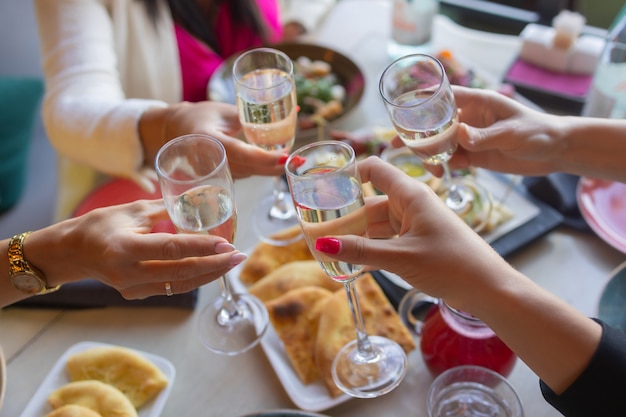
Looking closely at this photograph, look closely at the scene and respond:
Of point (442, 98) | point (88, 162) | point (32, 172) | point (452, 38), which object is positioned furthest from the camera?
point (32, 172)

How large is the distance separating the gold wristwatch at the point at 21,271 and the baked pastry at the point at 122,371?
0.18 meters

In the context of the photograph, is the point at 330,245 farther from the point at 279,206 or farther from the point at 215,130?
the point at 279,206

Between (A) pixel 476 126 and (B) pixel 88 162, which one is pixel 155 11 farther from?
(A) pixel 476 126

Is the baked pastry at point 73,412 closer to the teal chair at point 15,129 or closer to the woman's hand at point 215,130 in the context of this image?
the woman's hand at point 215,130

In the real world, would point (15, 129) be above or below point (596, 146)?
below


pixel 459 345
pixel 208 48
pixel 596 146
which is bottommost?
pixel 459 345

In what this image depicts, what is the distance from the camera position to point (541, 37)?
175 centimetres

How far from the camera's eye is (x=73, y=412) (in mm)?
1018

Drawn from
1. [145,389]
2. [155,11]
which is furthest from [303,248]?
[155,11]

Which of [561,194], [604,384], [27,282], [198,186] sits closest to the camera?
[604,384]

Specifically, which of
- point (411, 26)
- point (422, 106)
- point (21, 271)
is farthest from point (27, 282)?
point (411, 26)

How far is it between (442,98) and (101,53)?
3.38 feet

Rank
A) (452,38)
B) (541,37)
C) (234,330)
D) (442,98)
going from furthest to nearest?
(452,38) < (541,37) < (234,330) < (442,98)

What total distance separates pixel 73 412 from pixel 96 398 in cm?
5
